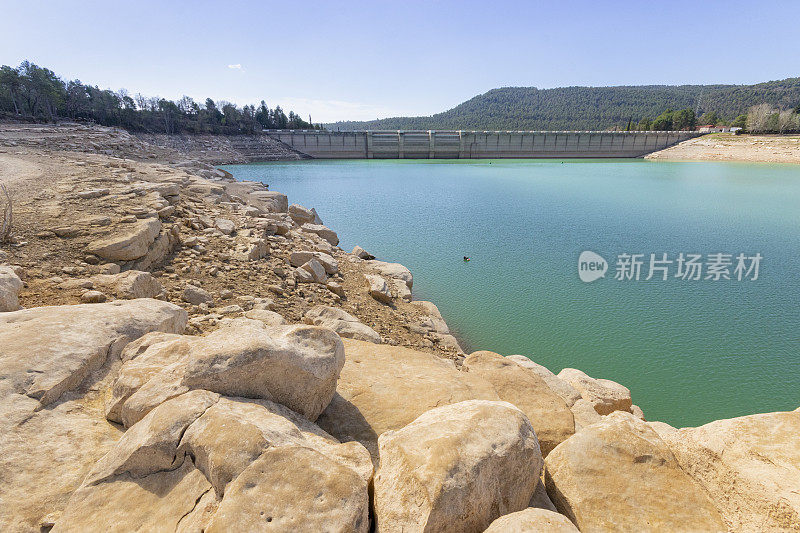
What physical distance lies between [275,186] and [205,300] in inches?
1410

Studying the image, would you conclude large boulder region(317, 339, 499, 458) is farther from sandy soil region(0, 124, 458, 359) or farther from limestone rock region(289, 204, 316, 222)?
limestone rock region(289, 204, 316, 222)

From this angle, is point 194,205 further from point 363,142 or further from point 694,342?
point 363,142

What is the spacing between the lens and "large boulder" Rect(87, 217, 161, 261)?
8.23 metres

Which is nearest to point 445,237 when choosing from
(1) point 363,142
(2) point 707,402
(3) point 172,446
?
(2) point 707,402

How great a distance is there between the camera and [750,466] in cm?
341

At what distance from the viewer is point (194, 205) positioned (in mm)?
13531

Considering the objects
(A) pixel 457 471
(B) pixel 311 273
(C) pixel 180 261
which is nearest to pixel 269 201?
(B) pixel 311 273

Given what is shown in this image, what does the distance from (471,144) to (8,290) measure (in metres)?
91.9

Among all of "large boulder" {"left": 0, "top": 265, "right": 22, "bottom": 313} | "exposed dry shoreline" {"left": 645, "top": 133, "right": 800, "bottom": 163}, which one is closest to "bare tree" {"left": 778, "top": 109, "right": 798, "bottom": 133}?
"exposed dry shoreline" {"left": 645, "top": 133, "right": 800, "bottom": 163}

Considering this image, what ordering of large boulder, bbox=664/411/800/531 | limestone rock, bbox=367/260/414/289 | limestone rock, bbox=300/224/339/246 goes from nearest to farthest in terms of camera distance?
1. large boulder, bbox=664/411/800/531
2. limestone rock, bbox=367/260/414/289
3. limestone rock, bbox=300/224/339/246

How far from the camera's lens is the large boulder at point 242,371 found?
3.56m

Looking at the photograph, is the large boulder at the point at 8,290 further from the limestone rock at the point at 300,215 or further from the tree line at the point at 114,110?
the tree line at the point at 114,110

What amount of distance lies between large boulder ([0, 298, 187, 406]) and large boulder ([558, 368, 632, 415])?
7563 mm

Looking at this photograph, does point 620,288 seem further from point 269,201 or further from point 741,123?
point 741,123
